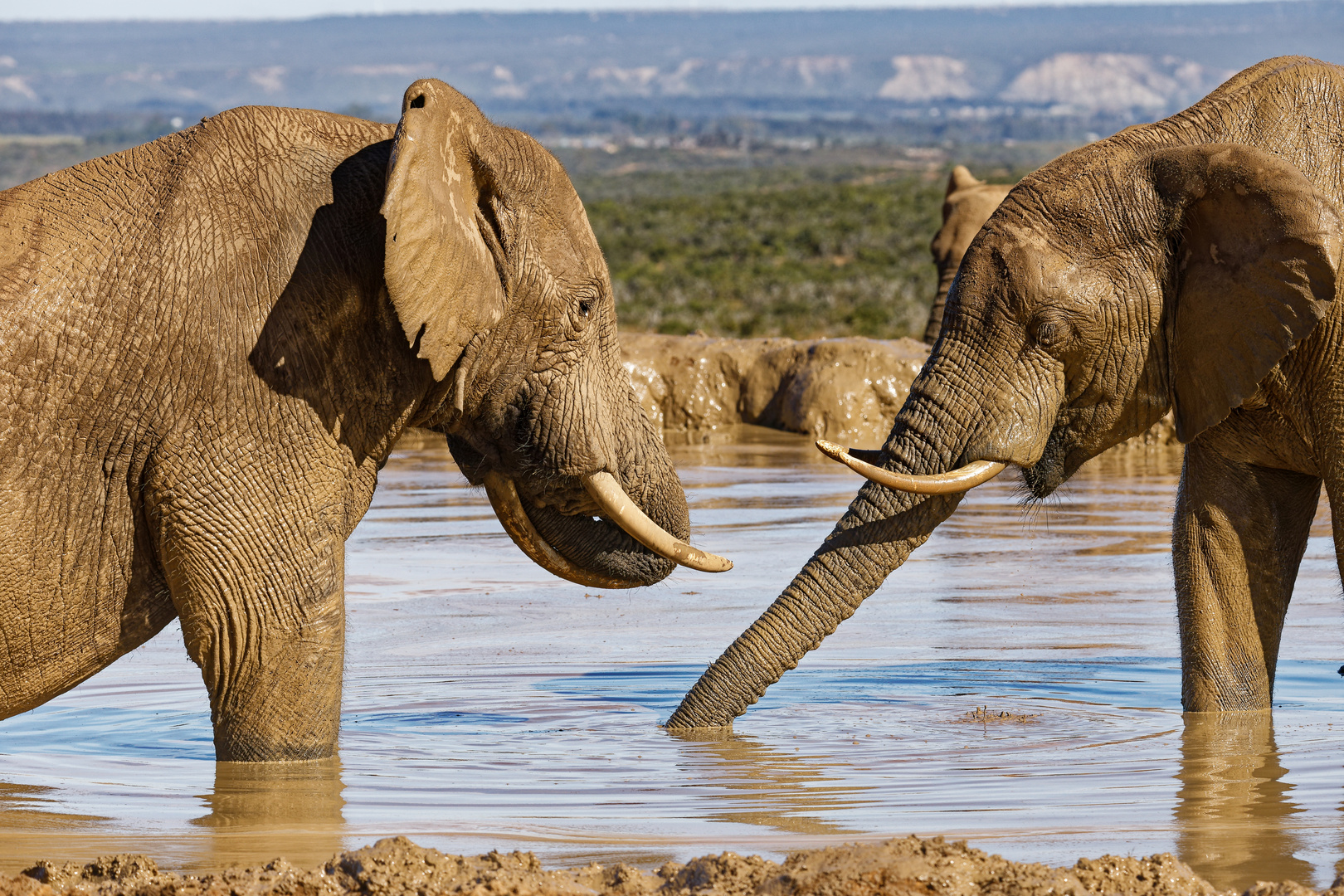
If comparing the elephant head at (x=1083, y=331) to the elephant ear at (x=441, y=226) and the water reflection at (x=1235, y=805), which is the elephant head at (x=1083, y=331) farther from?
the elephant ear at (x=441, y=226)

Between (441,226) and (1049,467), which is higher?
(441,226)

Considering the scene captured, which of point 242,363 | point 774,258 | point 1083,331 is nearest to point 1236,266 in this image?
point 1083,331

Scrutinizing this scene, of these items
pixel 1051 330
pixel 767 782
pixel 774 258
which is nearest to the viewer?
pixel 767 782

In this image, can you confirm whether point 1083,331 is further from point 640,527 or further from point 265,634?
point 265,634

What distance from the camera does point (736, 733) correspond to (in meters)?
6.32

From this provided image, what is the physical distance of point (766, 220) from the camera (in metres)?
55.0

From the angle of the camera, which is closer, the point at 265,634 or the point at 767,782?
the point at 265,634

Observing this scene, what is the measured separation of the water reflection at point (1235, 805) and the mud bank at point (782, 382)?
9258 millimetres

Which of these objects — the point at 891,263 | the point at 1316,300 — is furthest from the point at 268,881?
the point at 891,263

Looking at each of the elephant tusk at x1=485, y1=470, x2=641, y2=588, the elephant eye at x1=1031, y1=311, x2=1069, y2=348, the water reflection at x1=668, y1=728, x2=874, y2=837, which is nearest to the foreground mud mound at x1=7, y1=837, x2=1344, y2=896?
the water reflection at x1=668, y1=728, x2=874, y2=837

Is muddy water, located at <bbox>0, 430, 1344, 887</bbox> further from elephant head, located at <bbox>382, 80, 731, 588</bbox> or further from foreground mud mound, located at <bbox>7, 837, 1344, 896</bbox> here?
elephant head, located at <bbox>382, 80, 731, 588</bbox>

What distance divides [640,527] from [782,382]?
1149 centimetres

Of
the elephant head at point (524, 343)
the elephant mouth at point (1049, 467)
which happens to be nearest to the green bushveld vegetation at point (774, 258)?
the elephant mouth at point (1049, 467)

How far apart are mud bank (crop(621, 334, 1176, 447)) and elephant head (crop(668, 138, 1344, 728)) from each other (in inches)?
368
